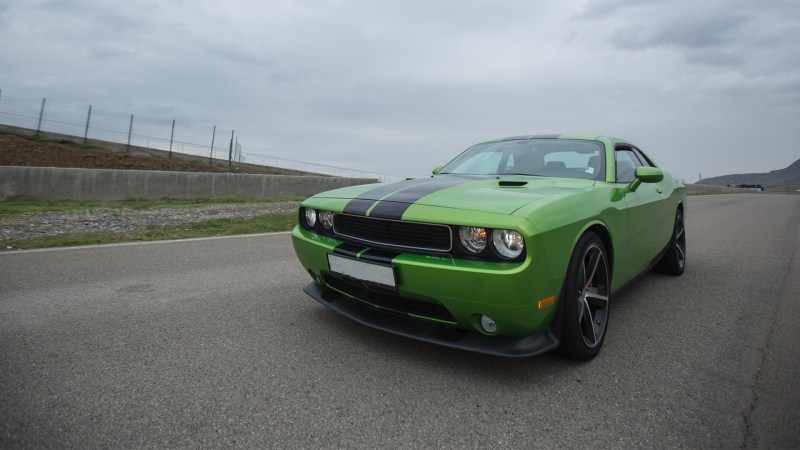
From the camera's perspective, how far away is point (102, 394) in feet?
6.35

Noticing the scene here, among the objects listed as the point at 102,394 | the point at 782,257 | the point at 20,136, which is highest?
the point at 20,136

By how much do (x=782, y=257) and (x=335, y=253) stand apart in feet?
18.1

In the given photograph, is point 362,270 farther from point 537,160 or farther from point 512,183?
point 537,160

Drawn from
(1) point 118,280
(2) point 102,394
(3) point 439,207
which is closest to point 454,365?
(3) point 439,207

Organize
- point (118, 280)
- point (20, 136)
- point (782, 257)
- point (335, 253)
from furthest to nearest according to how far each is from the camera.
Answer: point (20, 136)
point (782, 257)
point (118, 280)
point (335, 253)

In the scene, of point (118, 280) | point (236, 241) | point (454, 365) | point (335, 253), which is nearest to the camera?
point (454, 365)

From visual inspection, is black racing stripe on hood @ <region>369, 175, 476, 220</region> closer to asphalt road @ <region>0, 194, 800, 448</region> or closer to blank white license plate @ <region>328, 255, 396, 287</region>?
blank white license plate @ <region>328, 255, 396, 287</region>

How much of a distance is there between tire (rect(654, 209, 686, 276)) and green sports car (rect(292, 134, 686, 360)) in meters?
1.39

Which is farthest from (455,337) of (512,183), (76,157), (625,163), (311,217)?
(76,157)

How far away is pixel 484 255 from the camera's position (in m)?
2.00

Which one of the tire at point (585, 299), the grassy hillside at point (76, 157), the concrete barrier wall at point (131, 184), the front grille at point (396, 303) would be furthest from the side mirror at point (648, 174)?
the grassy hillside at point (76, 157)

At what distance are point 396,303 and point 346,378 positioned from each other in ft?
1.44

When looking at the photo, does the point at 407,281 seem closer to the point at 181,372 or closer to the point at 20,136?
Answer: the point at 181,372

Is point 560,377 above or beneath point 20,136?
beneath
